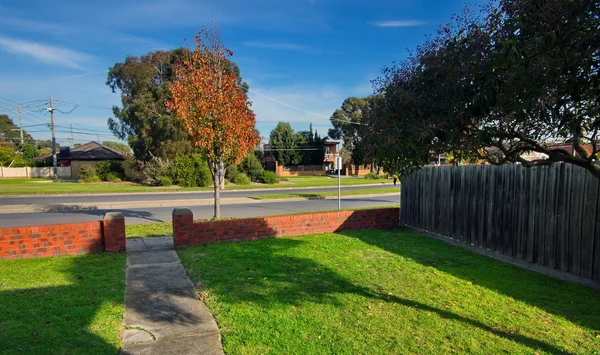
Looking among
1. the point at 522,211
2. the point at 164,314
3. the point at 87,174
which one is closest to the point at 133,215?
the point at 164,314

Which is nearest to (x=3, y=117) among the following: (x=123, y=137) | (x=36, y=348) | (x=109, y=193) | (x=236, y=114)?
(x=123, y=137)

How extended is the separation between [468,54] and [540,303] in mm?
3525

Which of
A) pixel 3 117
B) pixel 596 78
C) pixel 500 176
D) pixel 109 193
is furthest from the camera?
pixel 3 117

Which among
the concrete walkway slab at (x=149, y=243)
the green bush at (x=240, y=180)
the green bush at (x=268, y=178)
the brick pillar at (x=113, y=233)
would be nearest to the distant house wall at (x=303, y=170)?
the green bush at (x=268, y=178)

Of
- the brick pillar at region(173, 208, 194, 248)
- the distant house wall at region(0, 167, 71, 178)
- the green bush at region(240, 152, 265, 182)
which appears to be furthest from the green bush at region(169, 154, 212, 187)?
the distant house wall at region(0, 167, 71, 178)

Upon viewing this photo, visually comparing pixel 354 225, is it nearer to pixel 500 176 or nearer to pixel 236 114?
pixel 500 176

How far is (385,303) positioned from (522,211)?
3.76 meters

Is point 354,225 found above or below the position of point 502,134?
below

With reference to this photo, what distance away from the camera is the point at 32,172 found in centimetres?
4747

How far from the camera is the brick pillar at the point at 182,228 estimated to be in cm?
770

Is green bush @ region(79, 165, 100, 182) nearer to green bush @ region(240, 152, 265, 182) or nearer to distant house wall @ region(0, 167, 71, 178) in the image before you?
green bush @ region(240, 152, 265, 182)

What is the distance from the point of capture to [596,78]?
3098 mm

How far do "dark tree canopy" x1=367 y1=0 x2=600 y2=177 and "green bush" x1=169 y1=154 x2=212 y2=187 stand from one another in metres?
26.7

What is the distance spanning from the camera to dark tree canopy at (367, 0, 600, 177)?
3.04m
